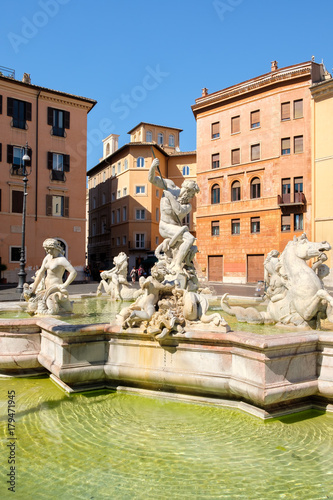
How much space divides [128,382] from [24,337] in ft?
4.92

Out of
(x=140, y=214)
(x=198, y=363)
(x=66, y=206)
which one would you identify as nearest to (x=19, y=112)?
(x=66, y=206)

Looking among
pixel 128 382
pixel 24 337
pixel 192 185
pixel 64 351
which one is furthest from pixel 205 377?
pixel 192 185

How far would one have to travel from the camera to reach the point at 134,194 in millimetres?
44312

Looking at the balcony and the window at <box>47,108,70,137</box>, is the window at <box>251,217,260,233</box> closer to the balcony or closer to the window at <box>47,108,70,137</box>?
the balcony

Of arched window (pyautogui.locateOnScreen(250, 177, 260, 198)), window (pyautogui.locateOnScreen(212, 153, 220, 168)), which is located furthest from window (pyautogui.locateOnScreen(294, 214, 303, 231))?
window (pyautogui.locateOnScreen(212, 153, 220, 168))

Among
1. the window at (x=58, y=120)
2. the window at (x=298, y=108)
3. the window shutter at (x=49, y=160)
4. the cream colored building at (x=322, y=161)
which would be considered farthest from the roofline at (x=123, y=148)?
the cream colored building at (x=322, y=161)

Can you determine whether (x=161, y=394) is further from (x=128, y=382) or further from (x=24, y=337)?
(x=24, y=337)

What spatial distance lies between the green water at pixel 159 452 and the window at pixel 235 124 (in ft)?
106

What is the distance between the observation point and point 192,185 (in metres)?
7.89

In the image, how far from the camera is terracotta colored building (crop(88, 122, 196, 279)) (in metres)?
43.8

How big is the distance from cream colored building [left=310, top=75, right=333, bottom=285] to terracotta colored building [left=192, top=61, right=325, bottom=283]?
51 centimetres

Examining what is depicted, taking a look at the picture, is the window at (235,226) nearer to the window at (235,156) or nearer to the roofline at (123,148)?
the window at (235,156)

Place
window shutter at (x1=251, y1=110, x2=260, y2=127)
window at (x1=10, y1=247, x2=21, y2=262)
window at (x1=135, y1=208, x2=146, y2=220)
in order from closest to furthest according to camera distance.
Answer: window at (x1=10, y1=247, x2=21, y2=262), window shutter at (x1=251, y1=110, x2=260, y2=127), window at (x1=135, y1=208, x2=146, y2=220)

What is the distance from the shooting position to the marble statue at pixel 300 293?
4.80 meters
